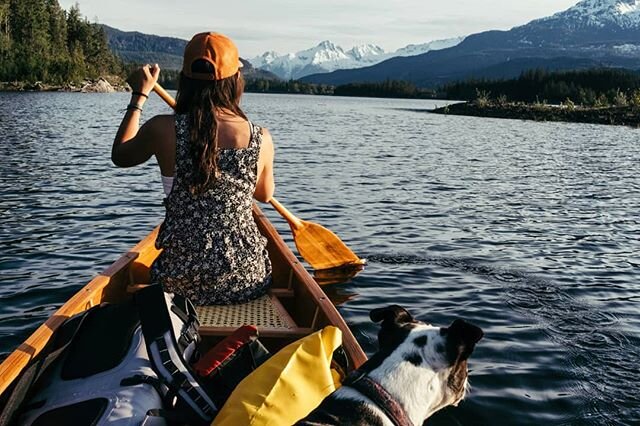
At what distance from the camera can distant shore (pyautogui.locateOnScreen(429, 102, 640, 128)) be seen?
56.4 metres

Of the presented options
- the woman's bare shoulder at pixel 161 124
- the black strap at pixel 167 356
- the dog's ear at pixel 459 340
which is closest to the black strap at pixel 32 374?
the black strap at pixel 167 356

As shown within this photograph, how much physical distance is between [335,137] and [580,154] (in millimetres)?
11962

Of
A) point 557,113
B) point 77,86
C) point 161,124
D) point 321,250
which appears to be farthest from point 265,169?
point 77,86

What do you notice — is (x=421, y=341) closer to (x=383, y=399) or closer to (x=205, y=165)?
(x=383, y=399)

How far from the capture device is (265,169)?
529 centimetres

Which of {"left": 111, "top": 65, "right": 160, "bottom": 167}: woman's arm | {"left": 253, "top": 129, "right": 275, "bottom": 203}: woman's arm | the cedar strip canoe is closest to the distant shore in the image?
the cedar strip canoe

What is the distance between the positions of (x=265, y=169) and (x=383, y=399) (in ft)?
8.28

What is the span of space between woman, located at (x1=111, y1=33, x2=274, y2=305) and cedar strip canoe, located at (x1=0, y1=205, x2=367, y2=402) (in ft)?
1.53

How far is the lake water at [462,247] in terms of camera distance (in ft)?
22.0

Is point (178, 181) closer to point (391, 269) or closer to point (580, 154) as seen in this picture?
point (391, 269)

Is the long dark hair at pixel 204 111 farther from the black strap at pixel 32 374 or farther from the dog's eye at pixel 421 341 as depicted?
the dog's eye at pixel 421 341

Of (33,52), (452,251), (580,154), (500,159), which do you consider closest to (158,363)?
(452,251)

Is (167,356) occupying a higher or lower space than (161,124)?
lower

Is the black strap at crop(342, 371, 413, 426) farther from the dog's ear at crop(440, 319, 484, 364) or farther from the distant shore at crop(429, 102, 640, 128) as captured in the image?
the distant shore at crop(429, 102, 640, 128)
